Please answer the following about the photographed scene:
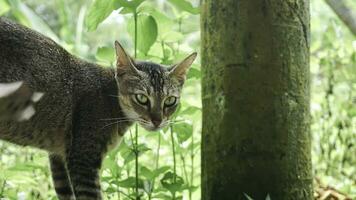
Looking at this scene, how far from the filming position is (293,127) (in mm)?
1391

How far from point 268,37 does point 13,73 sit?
84cm

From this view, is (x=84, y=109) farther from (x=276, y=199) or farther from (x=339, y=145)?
(x=339, y=145)

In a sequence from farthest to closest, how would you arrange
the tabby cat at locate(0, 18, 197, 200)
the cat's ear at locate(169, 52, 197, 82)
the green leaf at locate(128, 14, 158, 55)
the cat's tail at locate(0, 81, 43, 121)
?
the cat's ear at locate(169, 52, 197, 82), the tabby cat at locate(0, 18, 197, 200), the green leaf at locate(128, 14, 158, 55), the cat's tail at locate(0, 81, 43, 121)

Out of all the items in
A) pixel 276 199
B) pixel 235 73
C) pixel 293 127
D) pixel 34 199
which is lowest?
pixel 34 199

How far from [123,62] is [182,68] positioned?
0.22 meters

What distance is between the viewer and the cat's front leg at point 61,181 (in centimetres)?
202

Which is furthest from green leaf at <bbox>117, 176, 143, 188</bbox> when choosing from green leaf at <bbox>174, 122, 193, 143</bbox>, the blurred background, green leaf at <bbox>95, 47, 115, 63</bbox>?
green leaf at <bbox>95, 47, 115, 63</bbox>

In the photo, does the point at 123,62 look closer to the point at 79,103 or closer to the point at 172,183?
the point at 79,103

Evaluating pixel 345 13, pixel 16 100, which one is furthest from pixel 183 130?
pixel 16 100

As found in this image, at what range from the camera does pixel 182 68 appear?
1916mm

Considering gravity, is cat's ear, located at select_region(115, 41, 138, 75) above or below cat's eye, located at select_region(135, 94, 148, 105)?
above

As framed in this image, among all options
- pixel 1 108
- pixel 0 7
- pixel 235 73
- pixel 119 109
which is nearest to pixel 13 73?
pixel 0 7

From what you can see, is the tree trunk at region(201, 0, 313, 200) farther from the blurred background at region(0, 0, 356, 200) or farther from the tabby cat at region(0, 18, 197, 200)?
the tabby cat at region(0, 18, 197, 200)

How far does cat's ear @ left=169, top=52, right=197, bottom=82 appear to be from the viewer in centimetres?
187
